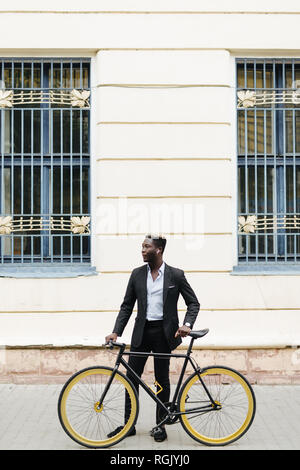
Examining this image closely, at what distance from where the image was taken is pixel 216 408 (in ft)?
17.9

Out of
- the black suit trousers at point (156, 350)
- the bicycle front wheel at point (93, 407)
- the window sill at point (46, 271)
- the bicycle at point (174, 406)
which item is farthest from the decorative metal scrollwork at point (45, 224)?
the bicycle front wheel at point (93, 407)

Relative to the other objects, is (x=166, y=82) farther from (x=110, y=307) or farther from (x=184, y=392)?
(x=184, y=392)

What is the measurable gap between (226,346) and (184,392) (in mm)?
2387

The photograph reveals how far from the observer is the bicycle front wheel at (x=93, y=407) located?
5.34 meters

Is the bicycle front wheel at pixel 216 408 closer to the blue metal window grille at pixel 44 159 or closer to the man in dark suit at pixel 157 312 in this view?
the man in dark suit at pixel 157 312

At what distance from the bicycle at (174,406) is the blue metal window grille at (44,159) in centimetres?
297

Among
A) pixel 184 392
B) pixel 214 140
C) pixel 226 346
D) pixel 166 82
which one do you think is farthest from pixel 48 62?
pixel 184 392

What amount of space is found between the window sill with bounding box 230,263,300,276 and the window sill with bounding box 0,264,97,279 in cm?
174

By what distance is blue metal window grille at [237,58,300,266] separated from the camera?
26.9 ft

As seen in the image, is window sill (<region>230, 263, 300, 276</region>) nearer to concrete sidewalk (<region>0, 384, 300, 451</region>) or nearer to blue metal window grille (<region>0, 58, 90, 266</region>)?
concrete sidewalk (<region>0, 384, 300, 451</region>)

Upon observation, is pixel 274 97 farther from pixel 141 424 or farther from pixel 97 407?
pixel 97 407

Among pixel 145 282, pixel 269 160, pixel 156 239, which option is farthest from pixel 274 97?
pixel 145 282

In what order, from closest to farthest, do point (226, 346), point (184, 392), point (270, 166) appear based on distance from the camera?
1. point (184, 392)
2. point (226, 346)
3. point (270, 166)
